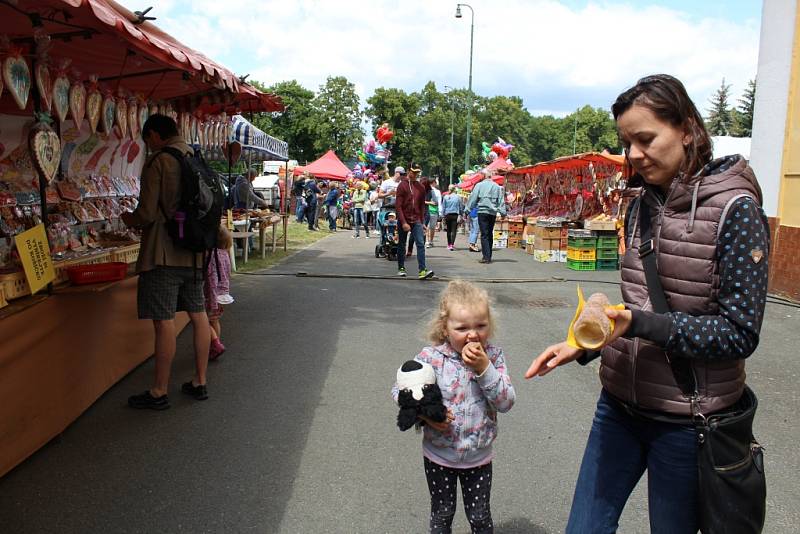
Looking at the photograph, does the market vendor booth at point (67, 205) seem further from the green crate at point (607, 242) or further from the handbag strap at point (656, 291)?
the green crate at point (607, 242)

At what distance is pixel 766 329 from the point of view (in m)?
7.26

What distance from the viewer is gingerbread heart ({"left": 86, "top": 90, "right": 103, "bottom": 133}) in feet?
17.4

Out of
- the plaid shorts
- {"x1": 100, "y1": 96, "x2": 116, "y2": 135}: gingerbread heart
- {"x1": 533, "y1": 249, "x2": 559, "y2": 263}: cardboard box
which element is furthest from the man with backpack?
{"x1": 533, "y1": 249, "x2": 559, "y2": 263}: cardboard box

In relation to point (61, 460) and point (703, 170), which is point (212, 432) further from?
point (703, 170)

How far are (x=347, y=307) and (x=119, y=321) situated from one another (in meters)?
3.56

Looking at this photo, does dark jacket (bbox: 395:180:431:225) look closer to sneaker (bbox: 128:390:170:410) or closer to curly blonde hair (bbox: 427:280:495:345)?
sneaker (bbox: 128:390:170:410)

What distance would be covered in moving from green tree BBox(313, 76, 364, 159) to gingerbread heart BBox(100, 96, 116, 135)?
185 feet

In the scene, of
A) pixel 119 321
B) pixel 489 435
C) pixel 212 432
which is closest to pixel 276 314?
pixel 119 321

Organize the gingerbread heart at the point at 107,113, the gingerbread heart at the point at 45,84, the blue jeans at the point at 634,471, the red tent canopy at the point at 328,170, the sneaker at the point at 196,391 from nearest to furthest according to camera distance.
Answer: the blue jeans at the point at 634,471
the gingerbread heart at the point at 45,84
the sneaker at the point at 196,391
the gingerbread heart at the point at 107,113
the red tent canopy at the point at 328,170

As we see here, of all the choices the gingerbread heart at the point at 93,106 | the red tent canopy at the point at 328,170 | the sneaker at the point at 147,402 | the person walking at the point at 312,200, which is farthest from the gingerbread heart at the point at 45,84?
the red tent canopy at the point at 328,170

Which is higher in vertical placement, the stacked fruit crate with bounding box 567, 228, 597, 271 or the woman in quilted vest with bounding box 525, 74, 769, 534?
the woman in quilted vest with bounding box 525, 74, 769, 534

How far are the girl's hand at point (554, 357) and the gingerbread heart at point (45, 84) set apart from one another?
13.3 feet

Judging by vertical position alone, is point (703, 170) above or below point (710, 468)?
above

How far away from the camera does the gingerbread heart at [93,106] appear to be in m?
5.31
